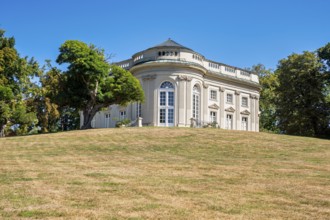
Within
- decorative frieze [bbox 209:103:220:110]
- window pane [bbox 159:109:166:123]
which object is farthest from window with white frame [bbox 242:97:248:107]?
window pane [bbox 159:109:166:123]

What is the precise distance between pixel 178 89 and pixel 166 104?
6.08 ft

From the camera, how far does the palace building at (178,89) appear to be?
127ft

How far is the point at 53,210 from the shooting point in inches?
298

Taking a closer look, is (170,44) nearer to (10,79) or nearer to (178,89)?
(178,89)

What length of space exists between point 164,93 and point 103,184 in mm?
28899

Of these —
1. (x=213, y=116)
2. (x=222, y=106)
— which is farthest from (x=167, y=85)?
(x=222, y=106)

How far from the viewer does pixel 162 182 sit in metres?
10.9

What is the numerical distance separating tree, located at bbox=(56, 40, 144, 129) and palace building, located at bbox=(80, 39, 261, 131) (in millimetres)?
3578

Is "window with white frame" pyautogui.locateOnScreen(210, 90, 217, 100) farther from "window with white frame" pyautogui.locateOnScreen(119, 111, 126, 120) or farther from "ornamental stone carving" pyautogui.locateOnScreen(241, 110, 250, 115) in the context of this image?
"window with white frame" pyautogui.locateOnScreen(119, 111, 126, 120)

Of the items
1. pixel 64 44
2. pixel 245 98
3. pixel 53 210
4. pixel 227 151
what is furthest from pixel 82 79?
pixel 53 210

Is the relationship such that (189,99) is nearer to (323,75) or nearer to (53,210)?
(323,75)

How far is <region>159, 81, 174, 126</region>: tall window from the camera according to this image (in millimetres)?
38750

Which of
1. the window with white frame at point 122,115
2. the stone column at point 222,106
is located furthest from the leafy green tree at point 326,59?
the window with white frame at point 122,115

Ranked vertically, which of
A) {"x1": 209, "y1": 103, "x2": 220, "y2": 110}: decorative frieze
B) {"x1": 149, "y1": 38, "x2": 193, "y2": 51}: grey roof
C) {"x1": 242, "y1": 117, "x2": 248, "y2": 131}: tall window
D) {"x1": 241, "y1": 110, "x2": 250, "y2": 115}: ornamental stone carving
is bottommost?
{"x1": 242, "y1": 117, "x2": 248, "y2": 131}: tall window
